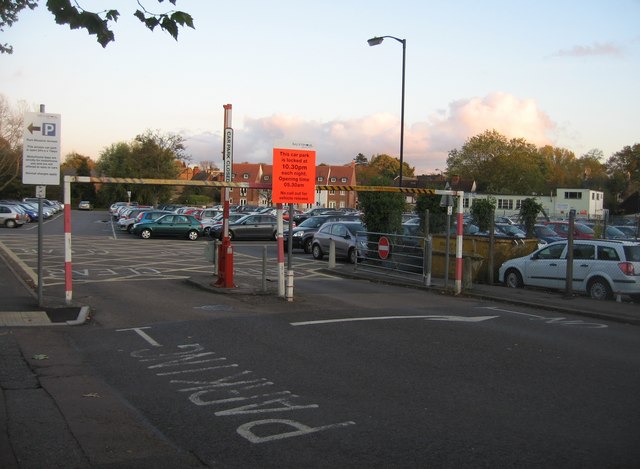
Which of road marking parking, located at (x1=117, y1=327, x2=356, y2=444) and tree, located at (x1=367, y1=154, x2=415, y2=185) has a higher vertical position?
tree, located at (x1=367, y1=154, x2=415, y2=185)

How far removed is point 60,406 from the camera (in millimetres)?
6332

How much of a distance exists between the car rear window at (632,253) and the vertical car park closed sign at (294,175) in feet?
22.8

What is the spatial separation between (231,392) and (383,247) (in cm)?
1304

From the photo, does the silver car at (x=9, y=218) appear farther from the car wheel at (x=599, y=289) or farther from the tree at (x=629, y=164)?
the tree at (x=629, y=164)

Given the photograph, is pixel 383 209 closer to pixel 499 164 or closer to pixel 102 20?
pixel 102 20

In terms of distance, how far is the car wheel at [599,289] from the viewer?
1460 cm

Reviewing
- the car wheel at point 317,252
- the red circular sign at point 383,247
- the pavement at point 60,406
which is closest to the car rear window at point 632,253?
the pavement at point 60,406

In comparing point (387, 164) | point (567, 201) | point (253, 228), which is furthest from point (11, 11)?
point (387, 164)

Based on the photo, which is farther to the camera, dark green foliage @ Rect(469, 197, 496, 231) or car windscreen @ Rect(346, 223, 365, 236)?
car windscreen @ Rect(346, 223, 365, 236)

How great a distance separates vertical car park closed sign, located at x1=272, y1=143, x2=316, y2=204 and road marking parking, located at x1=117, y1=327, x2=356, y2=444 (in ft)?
17.0

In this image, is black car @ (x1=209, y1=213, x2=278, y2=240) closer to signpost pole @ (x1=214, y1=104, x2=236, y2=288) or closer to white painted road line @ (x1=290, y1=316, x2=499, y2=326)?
signpost pole @ (x1=214, y1=104, x2=236, y2=288)

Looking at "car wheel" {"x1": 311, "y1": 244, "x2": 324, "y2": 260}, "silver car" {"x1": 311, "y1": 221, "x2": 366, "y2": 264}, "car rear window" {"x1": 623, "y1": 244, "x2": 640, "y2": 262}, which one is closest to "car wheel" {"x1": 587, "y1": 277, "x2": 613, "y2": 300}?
"car rear window" {"x1": 623, "y1": 244, "x2": 640, "y2": 262}

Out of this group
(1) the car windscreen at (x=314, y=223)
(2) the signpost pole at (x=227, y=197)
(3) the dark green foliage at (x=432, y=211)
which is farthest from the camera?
(1) the car windscreen at (x=314, y=223)

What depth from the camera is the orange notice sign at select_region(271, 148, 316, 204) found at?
13.6 meters
